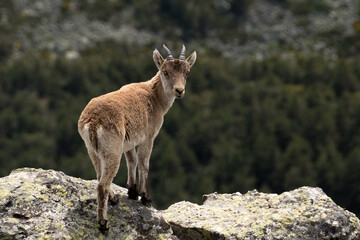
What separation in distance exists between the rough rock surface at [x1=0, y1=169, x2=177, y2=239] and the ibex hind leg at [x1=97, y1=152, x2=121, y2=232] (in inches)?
14.2

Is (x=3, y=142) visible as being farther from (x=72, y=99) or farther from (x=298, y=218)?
(x=298, y=218)

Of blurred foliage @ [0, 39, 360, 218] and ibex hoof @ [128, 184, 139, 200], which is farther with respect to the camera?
blurred foliage @ [0, 39, 360, 218]

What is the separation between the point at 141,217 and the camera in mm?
15672

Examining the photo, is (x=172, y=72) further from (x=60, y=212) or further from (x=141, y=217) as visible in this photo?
(x=60, y=212)

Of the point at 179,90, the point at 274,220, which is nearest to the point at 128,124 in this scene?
the point at 179,90

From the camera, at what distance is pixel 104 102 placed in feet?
47.9

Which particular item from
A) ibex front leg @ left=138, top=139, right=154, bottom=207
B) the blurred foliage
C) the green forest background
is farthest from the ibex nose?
the green forest background

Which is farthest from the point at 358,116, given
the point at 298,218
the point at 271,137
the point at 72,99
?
the point at 298,218

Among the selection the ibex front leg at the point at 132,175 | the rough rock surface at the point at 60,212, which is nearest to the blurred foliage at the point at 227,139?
the ibex front leg at the point at 132,175

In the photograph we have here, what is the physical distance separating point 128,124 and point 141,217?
8.19 feet

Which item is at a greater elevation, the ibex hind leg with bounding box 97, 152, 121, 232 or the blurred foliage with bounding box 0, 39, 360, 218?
the ibex hind leg with bounding box 97, 152, 121, 232

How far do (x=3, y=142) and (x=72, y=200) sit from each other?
163935 mm

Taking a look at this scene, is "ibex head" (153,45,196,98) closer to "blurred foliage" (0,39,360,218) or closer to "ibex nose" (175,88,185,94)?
"ibex nose" (175,88,185,94)

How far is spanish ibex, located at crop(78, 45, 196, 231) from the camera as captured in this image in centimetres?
1412
